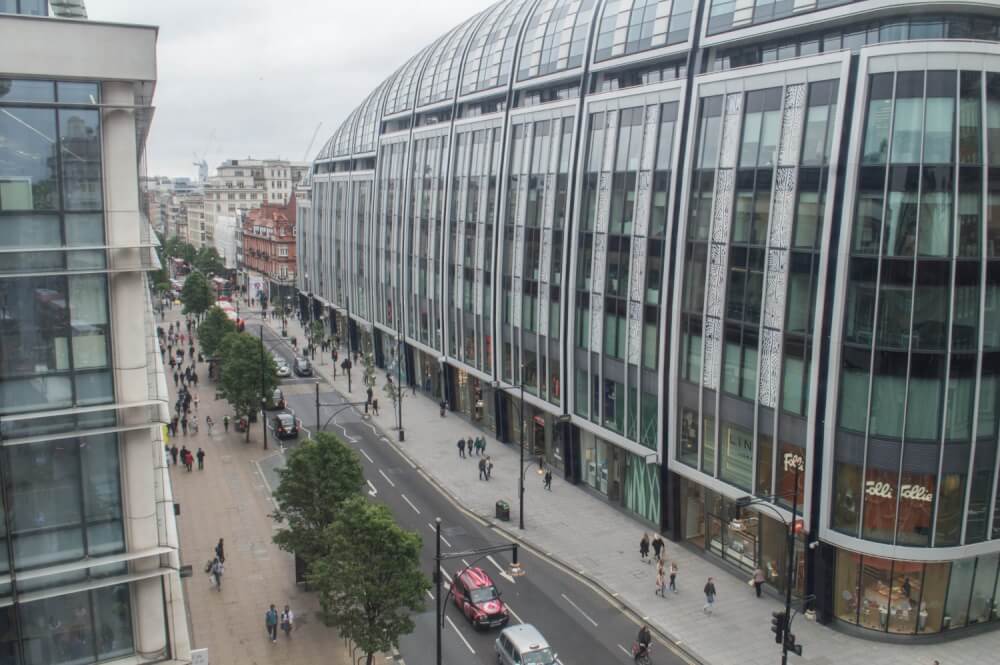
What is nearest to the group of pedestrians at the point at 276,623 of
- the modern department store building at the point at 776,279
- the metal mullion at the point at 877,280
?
the modern department store building at the point at 776,279

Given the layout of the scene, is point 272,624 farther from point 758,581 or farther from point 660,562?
point 758,581

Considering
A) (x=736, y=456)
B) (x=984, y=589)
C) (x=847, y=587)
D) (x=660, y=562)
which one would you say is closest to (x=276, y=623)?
(x=660, y=562)

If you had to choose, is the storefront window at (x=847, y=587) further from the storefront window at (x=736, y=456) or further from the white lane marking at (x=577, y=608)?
the white lane marking at (x=577, y=608)

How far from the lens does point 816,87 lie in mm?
33938

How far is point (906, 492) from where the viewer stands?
32.5m

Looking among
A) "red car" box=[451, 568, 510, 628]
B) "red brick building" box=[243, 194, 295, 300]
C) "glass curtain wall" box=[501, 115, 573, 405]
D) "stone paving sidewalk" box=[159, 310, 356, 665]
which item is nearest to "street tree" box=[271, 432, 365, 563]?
"stone paving sidewalk" box=[159, 310, 356, 665]

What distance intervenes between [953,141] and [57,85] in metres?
29.7

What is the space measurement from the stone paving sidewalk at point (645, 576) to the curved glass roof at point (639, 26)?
85.2 ft

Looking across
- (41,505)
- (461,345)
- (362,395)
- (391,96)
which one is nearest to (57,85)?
(41,505)

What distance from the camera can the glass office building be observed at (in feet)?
54.2

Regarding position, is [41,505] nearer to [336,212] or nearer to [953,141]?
[953,141]

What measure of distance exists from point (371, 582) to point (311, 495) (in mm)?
8047

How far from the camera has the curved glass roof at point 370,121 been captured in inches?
3556

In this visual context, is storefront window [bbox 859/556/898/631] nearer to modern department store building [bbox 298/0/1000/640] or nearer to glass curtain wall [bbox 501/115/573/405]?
modern department store building [bbox 298/0/1000/640]
